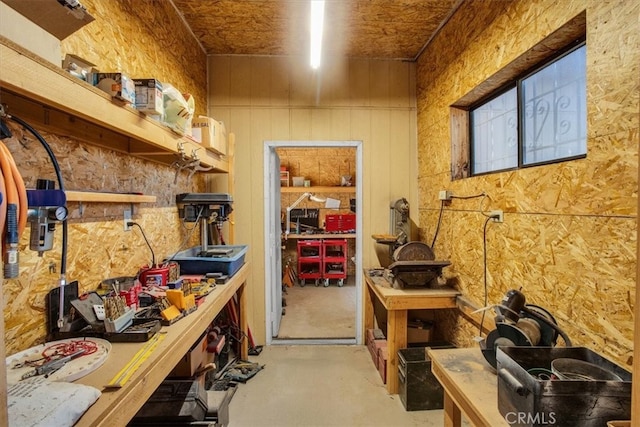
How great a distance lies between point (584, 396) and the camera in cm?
88

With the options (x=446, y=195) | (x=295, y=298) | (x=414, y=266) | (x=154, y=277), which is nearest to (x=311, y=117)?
(x=446, y=195)

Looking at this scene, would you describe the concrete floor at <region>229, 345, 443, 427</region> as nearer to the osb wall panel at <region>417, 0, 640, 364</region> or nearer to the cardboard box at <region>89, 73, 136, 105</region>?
the osb wall panel at <region>417, 0, 640, 364</region>

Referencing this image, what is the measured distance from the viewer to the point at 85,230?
1499mm

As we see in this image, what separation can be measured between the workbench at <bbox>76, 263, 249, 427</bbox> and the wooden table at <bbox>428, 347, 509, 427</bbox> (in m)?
1.20

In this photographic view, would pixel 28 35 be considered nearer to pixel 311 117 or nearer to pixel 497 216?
pixel 497 216

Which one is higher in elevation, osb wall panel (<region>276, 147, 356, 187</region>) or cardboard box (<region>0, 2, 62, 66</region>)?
osb wall panel (<region>276, 147, 356, 187</region>)

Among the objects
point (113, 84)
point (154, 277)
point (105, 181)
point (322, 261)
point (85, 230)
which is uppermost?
point (113, 84)

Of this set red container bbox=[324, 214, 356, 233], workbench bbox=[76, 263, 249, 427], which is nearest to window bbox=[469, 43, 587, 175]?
workbench bbox=[76, 263, 249, 427]

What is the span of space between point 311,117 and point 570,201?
254 centimetres

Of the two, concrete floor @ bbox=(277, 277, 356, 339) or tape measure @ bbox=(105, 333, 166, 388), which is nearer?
tape measure @ bbox=(105, 333, 166, 388)

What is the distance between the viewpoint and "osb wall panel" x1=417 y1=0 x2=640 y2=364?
3.82ft

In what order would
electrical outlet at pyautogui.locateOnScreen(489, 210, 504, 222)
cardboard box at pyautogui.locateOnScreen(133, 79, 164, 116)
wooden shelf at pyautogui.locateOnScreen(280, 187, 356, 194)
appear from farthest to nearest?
wooden shelf at pyautogui.locateOnScreen(280, 187, 356, 194)
electrical outlet at pyautogui.locateOnScreen(489, 210, 504, 222)
cardboard box at pyautogui.locateOnScreen(133, 79, 164, 116)

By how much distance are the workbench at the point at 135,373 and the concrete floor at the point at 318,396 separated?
3.62 feet

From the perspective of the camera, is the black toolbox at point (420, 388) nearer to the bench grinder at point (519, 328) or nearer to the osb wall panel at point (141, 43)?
the bench grinder at point (519, 328)
